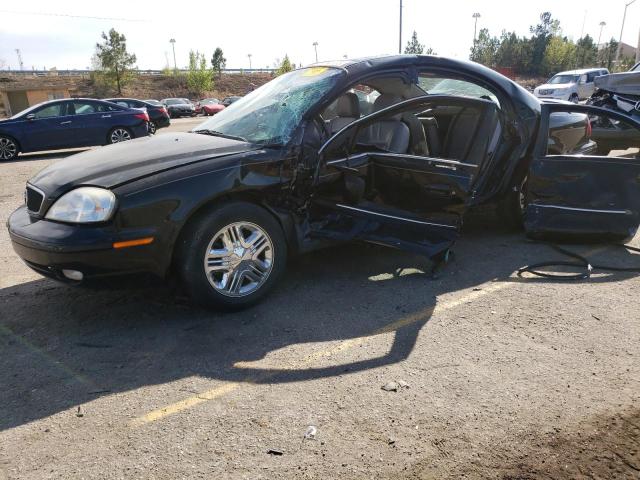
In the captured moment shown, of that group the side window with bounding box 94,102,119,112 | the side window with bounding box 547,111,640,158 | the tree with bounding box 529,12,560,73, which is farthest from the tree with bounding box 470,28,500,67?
the side window with bounding box 547,111,640,158

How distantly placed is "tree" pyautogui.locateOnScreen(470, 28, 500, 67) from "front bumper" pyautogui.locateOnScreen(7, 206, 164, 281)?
2957 inches

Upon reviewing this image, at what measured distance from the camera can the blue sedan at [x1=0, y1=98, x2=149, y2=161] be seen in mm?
12656

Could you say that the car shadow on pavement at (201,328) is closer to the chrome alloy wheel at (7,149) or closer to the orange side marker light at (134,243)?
the orange side marker light at (134,243)

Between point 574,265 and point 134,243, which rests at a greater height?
Answer: point 134,243

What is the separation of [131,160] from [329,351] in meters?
1.84

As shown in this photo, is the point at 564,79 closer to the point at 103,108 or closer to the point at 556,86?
the point at 556,86

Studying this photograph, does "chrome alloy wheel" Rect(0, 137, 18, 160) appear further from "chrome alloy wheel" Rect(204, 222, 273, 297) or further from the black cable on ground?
the black cable on ground

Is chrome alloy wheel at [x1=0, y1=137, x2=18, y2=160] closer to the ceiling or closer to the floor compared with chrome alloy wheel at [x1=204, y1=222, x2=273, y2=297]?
closer to the floor

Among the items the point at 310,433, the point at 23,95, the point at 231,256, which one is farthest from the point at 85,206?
the point at 23,95

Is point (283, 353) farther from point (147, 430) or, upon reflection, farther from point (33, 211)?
point (33, 211)

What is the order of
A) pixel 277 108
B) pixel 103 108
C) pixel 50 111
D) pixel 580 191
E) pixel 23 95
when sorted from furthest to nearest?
pixel 23 95 → pixel 103 108 → pixel 50 111 → pixel 580 191 → pixel 277 108

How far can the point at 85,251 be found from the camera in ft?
10.1

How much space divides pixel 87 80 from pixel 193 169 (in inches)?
2674

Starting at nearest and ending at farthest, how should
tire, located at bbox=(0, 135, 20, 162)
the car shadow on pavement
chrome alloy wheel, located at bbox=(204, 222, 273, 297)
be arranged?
the car shadow on pavement, chrome alloy wheel, located at bbox=(204, 222, 273, 297), tire, located at bbox=(0, 135, 20, 162)
